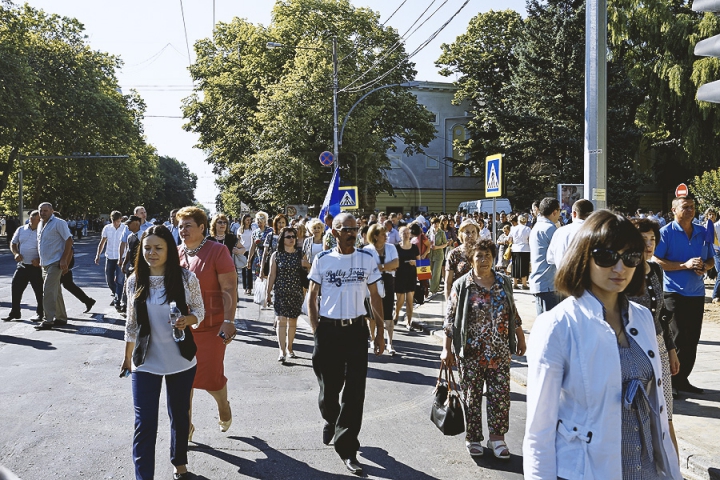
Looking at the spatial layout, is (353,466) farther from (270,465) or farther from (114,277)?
(114,277)

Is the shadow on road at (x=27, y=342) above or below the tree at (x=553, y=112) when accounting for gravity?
below

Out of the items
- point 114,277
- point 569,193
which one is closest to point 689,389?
point 569,193

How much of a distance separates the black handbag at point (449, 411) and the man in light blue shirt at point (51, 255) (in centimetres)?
773

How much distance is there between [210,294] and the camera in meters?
5.05

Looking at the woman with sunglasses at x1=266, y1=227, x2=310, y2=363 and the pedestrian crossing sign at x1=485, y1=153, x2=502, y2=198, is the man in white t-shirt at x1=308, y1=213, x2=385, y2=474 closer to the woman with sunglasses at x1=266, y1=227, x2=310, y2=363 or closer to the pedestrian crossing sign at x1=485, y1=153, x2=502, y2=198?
the woman with sunglasses at x1=266, y1=227, x2=310, y2=363

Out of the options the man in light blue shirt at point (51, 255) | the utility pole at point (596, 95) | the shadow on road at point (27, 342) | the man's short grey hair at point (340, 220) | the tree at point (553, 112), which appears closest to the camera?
the man's short grey hair at point (340, 220)

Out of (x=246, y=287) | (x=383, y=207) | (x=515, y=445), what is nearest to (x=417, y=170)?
(x=383, y=207)

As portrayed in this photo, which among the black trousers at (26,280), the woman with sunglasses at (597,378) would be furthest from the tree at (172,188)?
the woman with sunglasses at (597,378)

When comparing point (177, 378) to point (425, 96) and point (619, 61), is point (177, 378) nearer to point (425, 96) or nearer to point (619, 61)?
point (619, 61)

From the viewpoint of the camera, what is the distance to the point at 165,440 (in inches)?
214

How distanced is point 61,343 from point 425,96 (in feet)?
156

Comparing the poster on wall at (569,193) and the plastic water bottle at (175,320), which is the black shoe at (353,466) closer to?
the plastic water bottle at (175,320)

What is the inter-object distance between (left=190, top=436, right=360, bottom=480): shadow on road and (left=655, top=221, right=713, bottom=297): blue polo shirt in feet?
12.2

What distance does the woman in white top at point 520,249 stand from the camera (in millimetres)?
15977
